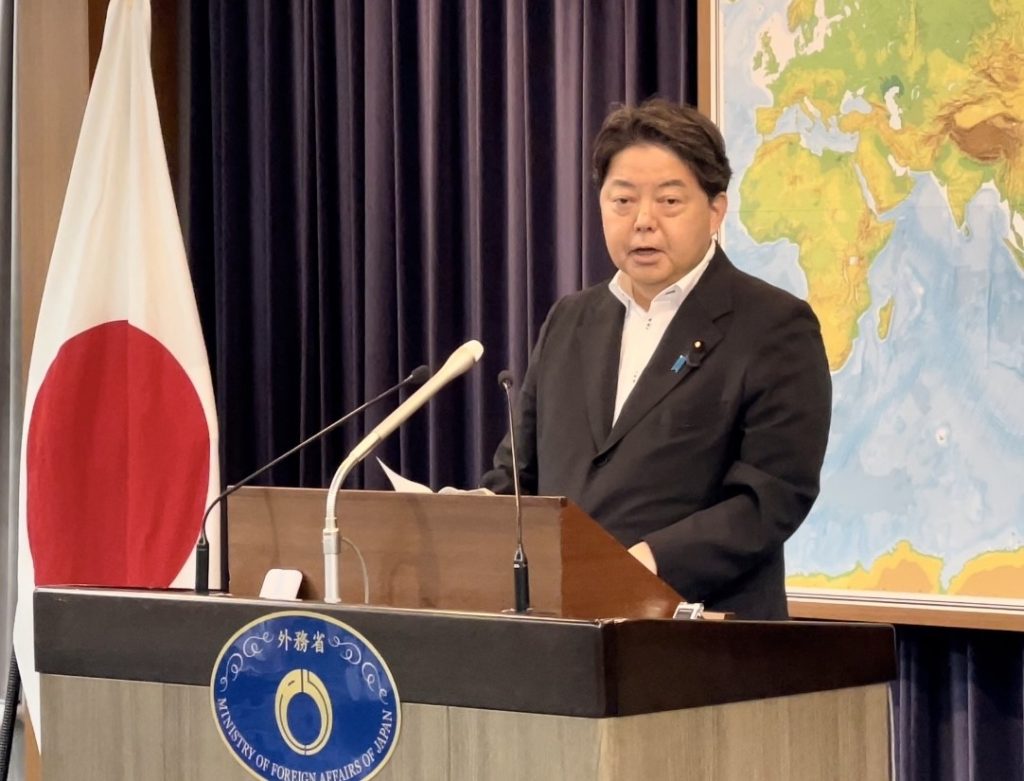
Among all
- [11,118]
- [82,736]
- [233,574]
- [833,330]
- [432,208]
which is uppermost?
[11,118]

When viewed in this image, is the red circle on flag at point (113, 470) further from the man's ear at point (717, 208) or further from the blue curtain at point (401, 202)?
the man's ear at point (717, 208)

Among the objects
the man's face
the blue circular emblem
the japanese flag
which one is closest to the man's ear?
the man's face

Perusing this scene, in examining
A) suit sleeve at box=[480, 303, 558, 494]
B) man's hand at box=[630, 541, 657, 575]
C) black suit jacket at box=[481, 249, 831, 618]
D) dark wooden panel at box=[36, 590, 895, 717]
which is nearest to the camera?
dark wooden panel at box=[36, 590, 895, 717]

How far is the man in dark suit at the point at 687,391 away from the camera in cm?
246

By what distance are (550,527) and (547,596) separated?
0.09 metres

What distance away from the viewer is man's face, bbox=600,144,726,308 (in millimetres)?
2609

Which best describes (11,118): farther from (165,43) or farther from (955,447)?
(955,447)

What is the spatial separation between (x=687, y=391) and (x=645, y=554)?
1.21 ft

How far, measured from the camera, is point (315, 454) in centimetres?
441

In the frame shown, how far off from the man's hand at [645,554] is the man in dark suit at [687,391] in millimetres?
53

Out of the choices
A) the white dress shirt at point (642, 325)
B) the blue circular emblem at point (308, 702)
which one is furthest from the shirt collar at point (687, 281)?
the blue circular emblem at point (308, 702)

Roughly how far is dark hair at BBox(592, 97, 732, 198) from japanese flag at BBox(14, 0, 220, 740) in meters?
1.79

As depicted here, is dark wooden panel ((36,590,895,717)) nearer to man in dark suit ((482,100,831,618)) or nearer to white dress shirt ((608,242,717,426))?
man in dark suit ((482,100,831,618))

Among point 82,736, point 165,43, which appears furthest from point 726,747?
point 165,43
